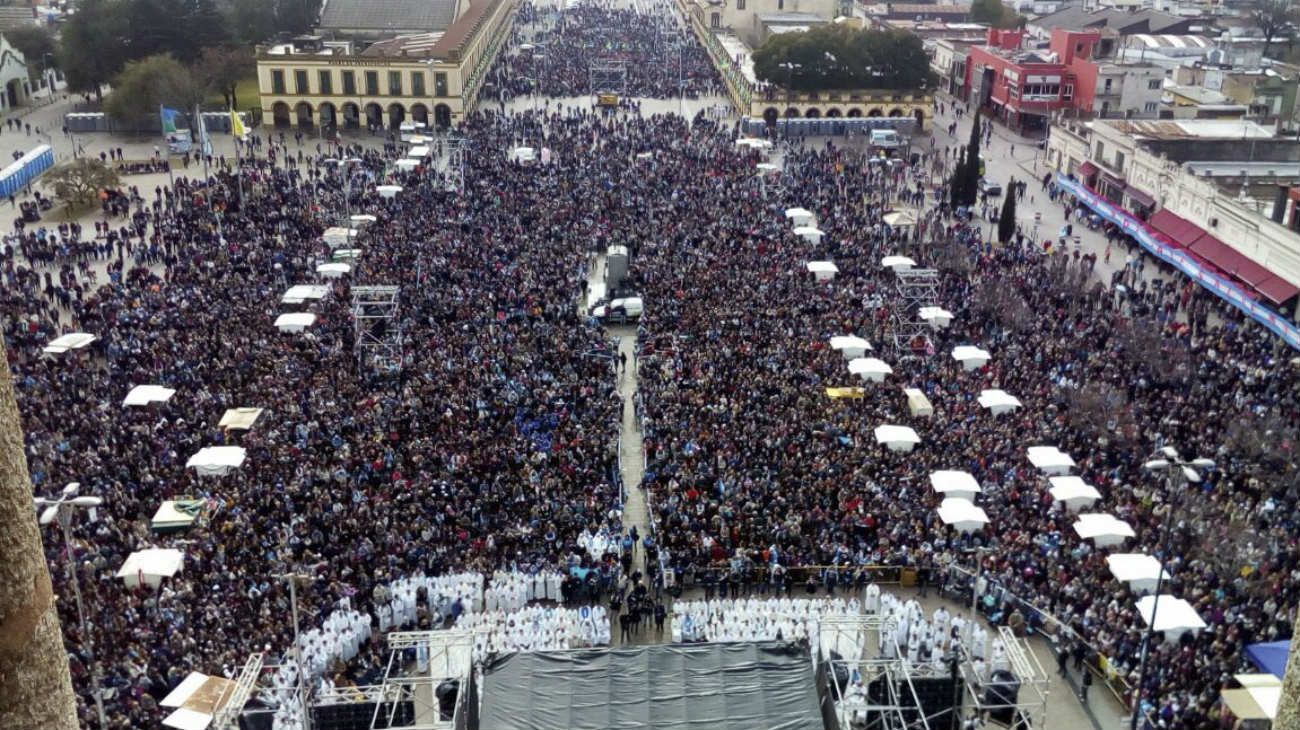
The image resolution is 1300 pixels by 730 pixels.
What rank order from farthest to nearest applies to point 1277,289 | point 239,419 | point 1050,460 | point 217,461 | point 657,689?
point 1277,289 < point 239,419 < point 1050,460 < point 217,461 < point 657,689

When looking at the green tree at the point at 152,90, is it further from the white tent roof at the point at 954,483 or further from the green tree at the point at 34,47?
the white tent roof at the point at 954,483

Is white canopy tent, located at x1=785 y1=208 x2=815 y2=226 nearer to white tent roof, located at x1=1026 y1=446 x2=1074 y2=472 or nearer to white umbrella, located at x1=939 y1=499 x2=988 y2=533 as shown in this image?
white tent roof, located at x1=1026 y1=446 x2=1074 y2=472

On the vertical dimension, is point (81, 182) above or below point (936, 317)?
above

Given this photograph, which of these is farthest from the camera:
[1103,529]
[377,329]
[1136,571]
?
[377,329]

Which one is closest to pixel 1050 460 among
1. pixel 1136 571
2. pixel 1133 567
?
pixel 1133 567

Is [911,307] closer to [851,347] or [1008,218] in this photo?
[851,347]

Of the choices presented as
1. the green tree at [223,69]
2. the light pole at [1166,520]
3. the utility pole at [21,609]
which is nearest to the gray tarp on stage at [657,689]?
the light pole at [1166,520]
